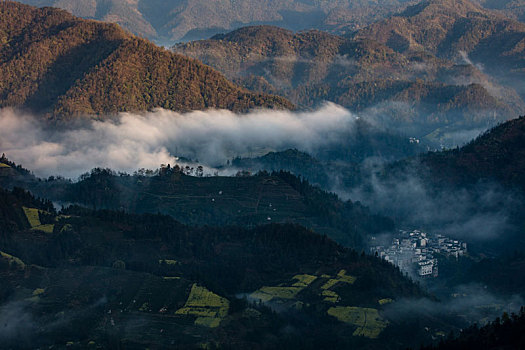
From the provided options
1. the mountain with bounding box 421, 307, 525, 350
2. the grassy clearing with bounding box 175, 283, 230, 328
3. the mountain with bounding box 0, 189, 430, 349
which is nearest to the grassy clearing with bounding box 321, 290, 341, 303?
the mountain with bounding box 0, 189, 430, 349

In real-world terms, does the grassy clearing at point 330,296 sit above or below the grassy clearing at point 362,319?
above

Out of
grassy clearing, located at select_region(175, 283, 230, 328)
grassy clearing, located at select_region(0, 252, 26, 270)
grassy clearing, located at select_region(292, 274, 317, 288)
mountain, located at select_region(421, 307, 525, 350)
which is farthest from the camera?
grassy clearing, located at select_region(292, 274, 317, 288)

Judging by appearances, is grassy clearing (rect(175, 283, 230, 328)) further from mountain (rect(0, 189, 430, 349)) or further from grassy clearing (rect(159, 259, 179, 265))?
grassy clearing (rect(159, 259, 179, 265))

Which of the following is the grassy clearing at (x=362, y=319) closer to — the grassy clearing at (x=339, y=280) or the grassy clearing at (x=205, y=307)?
the grassy clearing at (x=339, y=280)

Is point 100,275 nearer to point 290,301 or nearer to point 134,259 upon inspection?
point 134,259

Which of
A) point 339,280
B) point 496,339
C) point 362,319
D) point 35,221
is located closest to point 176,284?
point 339,280

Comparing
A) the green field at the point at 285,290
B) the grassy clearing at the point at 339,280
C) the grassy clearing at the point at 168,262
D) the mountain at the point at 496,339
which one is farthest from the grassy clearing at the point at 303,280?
the mountain at the point at 496,339
